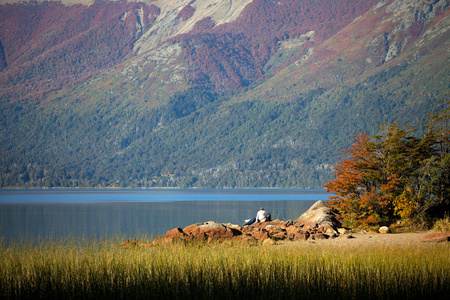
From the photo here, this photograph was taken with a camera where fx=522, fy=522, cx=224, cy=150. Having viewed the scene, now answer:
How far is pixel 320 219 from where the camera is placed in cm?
2839

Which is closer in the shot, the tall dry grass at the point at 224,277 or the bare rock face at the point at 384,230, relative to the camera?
the tall dry grass at the point at 224,277

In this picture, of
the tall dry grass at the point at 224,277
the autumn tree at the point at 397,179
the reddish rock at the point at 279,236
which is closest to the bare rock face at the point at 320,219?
the autumn tree at the point at 397,179

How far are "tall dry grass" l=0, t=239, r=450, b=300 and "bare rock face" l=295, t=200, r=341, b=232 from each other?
1156 centimetres

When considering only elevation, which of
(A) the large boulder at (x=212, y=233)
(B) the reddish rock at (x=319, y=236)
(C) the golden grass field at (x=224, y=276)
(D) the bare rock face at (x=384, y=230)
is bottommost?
(D) the bare rock face at (x=384, y=230)

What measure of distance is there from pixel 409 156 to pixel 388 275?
1553 centimetres

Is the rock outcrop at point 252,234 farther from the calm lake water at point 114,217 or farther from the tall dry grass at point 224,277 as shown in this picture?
the tall dry grass at point 224,277

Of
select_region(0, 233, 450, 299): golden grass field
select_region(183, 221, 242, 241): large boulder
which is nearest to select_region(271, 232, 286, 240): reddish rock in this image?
select_region(183, 221, 242, 241): large boulder

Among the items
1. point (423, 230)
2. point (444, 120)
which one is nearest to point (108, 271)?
point (423, 230)

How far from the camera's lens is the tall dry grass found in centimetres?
1200

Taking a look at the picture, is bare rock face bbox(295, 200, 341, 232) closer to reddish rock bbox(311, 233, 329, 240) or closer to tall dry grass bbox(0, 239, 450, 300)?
reddish rock bbox(311, 233, 329, 240)

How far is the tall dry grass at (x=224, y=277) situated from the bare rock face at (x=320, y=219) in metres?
11.6

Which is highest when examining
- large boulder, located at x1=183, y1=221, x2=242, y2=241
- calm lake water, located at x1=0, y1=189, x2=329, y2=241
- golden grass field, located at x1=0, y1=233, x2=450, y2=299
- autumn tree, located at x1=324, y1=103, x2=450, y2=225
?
autumn tree, located at x1=324, y1=103, x2=450, y2=225

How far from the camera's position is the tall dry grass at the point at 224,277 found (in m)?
12.0

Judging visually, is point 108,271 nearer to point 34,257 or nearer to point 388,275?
point 34,257
